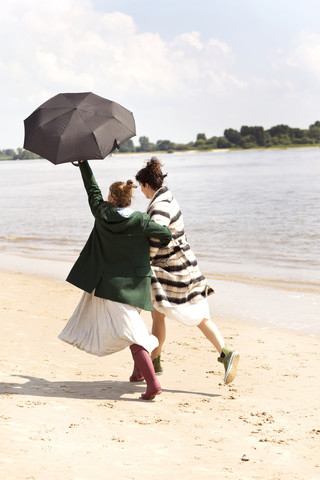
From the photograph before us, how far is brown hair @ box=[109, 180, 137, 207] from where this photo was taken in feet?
16.4

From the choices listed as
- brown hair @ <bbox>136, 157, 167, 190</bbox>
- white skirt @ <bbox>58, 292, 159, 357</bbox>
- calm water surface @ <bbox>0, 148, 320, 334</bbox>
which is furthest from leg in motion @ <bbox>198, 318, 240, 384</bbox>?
calm water surface @ <bbox>0, 148, 320, 334</bbox>

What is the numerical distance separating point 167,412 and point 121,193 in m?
1.67

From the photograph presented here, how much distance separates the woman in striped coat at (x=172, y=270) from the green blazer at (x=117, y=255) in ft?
0.64

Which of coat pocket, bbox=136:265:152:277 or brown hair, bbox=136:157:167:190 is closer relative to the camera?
coat pocket, bbox=136:265:152:277

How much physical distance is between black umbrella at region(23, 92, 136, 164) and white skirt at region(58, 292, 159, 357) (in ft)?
3.70

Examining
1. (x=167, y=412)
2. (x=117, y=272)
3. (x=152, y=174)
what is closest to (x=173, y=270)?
(x=117, y=272)

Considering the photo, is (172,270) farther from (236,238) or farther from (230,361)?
(236,238)

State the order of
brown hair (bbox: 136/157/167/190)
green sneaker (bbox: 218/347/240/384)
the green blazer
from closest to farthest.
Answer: the green blazer → brown hair (bbox: 136/157/167/190) → green sneaker (bbox: 218/347/240/384)

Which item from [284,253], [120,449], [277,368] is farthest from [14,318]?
[284,253]

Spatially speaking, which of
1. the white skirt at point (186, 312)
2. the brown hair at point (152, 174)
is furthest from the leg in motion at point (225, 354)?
the brown hair at point (152, 174)

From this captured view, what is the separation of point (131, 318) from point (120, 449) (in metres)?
1.16

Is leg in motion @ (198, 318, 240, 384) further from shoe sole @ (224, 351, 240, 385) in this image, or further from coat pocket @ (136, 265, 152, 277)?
coat pocket @ (136, 265, 152, 277)

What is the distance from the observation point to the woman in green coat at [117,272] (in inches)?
196

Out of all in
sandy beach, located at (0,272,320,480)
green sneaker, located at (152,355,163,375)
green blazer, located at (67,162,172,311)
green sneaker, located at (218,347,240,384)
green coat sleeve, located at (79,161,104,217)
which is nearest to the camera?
sandy beach, located at (0,272,320,480)
